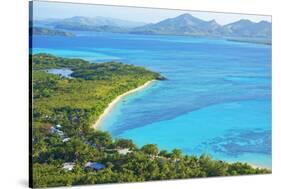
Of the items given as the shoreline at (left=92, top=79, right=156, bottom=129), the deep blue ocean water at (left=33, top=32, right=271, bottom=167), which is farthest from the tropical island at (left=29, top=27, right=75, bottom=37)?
the shoreline at (left=92, top=79, right=156, bottom=129)

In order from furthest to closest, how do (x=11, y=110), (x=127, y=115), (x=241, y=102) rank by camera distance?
(x=241, y=102), (x=127, y=115), (x=11, y=110)

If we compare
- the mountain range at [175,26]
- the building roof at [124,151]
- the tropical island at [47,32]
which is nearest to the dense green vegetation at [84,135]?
the building roof at [124,151]

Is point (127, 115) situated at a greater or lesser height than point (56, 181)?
greater

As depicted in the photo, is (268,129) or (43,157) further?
(268,129)

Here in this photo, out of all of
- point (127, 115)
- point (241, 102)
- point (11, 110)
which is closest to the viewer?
point (11, 110)

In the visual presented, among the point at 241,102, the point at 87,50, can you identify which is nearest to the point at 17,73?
the point at 87,50

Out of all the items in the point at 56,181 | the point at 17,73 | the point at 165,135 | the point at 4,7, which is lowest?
the point at 56,181

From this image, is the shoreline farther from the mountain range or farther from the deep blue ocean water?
the mountain range

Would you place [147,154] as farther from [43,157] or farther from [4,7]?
[4,7]
